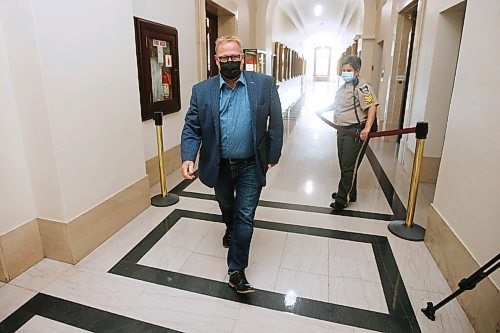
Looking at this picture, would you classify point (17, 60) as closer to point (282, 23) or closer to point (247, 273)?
point (247, 273)

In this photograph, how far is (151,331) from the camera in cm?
179

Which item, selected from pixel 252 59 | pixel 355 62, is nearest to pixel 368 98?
pixel 355 62

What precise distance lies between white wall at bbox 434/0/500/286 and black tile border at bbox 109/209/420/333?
506 millimetres

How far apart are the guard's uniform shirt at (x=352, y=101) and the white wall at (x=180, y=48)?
2136mm

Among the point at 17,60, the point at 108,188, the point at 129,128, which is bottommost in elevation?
the point at 108,188

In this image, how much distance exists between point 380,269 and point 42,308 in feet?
7.33

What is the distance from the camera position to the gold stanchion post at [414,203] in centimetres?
269

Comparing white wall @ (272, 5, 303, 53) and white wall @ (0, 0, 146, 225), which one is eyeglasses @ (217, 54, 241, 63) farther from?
white wall @ (272, 5, 303, 53)

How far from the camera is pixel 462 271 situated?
2004 mm

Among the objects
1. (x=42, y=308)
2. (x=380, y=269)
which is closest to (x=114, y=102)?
(x=42, y=308)

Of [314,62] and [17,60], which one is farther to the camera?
[314,62]

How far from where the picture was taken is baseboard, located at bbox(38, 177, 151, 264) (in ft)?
7.73

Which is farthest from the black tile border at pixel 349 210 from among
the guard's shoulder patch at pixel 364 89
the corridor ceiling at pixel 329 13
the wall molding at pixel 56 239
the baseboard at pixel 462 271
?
the corridor ceiling at pixel 329 13

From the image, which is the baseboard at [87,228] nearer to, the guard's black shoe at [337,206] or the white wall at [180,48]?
the white wall at [180,48]
